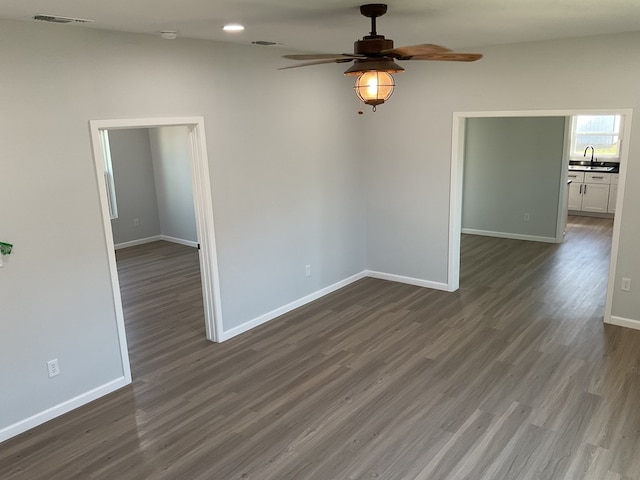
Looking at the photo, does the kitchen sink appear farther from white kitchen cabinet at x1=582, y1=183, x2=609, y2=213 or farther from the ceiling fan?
Answer: the ceiling fan

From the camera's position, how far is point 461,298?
5.68 meters

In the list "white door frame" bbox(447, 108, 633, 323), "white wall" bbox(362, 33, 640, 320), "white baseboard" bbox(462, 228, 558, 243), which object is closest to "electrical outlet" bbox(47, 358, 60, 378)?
"white wall" bbox(362, 33, 640, 320)

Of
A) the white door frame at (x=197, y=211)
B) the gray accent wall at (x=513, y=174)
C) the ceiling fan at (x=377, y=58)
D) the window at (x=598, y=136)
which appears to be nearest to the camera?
the ceiling fan at (x=377, y=58)

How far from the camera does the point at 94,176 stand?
11.9 ft

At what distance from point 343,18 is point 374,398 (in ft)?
8.76

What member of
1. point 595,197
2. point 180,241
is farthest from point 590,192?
point 180,241

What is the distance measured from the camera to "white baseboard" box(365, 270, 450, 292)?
19.6 ft

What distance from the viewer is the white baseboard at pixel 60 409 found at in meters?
3.39

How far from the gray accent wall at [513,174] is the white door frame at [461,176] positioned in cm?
259

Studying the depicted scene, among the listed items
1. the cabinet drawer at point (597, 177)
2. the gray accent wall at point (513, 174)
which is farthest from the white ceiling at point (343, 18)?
the cabinet drawer at point (597, 177)

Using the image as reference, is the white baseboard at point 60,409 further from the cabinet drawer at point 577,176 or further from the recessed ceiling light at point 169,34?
the cabinet drawer at point 577,176

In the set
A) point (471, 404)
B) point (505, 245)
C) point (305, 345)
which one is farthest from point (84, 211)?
point (505, 245)

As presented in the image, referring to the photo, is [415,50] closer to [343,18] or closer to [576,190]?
[343,18]

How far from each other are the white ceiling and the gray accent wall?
3.37 metres
